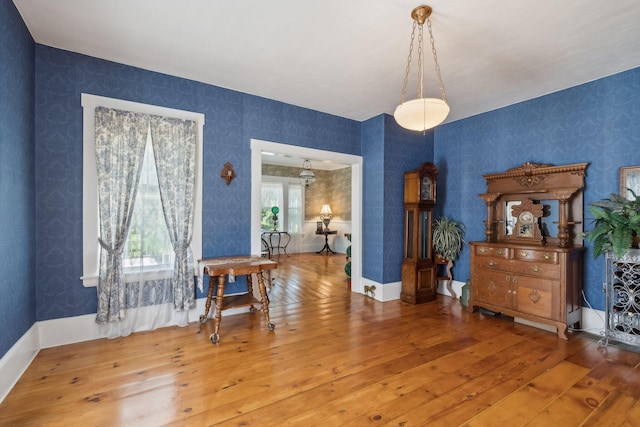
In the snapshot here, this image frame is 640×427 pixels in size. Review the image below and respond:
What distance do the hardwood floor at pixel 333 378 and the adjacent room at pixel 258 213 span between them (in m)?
0.02

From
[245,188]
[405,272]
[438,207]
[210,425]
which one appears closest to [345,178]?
[438,207]

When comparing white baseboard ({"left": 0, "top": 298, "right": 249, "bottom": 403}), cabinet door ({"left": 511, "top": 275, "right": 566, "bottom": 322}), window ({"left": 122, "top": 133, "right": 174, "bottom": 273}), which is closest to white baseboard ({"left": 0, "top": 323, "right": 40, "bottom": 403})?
white baseboard ({"left": 0, "top": 298, "right": 249, "bottom": 403})

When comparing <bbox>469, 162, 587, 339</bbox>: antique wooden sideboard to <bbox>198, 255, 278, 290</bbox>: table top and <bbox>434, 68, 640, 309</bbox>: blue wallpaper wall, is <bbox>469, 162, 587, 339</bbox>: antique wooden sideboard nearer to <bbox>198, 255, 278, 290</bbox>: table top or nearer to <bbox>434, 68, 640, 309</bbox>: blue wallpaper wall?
<bbox>434, 68, 640, 309</bbox>: blue wallpaper wall

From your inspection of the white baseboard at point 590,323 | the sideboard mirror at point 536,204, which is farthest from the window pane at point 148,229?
the white baseboard at point 590,323

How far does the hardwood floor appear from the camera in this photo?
6.11ft

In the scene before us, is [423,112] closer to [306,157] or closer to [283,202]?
[306,157]

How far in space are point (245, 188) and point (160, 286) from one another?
1.50 metres

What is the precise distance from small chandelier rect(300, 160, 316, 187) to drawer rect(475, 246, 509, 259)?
15.1 feet

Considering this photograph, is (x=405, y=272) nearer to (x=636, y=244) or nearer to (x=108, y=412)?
(x=636, y=244)

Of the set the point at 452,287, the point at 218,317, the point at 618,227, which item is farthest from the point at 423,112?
the point at 452,287

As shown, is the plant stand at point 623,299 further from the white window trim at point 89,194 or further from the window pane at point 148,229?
the white window trim at point 89,194

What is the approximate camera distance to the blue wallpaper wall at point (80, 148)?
9.21ft

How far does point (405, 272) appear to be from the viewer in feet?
14.8

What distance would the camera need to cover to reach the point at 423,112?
231 cm
